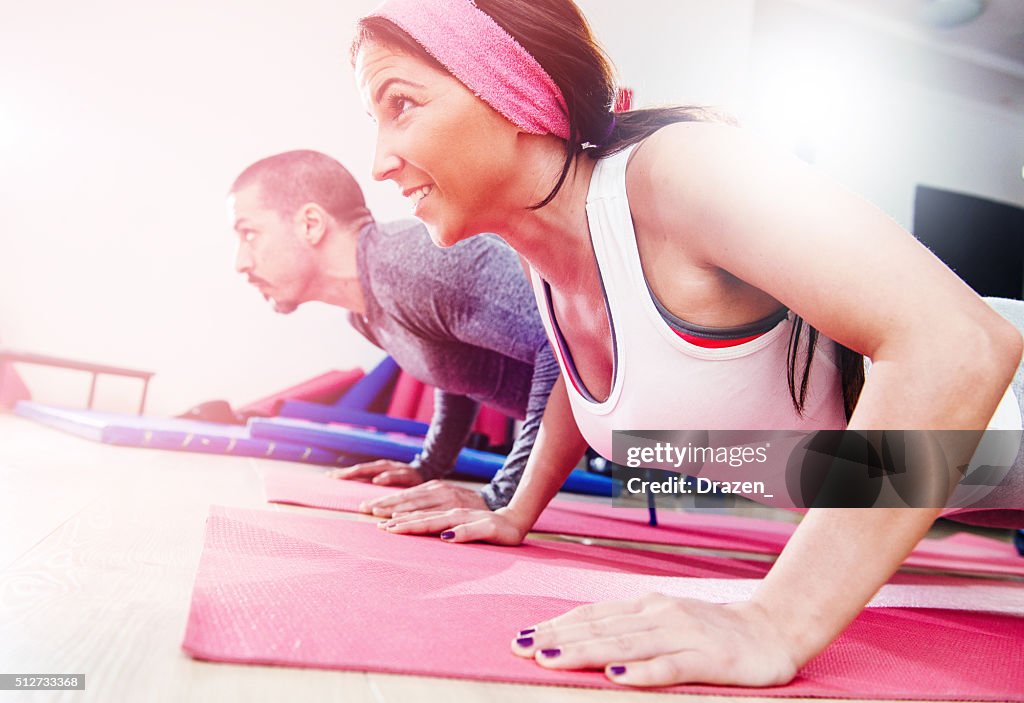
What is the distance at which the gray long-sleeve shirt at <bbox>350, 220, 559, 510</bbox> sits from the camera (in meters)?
1.56

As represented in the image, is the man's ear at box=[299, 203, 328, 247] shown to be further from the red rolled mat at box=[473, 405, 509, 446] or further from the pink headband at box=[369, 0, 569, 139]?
the red rolled mat at box=[473, 405, 509, 446]

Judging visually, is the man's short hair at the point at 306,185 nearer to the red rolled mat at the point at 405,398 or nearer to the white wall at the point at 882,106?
the red rolled mat at the point at 405,398

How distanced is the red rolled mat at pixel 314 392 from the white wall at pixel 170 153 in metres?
0.17

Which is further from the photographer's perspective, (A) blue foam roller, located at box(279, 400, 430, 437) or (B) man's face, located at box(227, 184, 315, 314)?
(A) blue foam roller, located at box(279, 400, 430, 437)

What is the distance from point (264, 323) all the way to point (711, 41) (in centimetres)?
247

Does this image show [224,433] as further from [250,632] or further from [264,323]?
[250,632]

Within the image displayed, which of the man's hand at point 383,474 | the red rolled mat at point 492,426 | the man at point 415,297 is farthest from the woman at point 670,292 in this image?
the red rolled mat at point 492,426

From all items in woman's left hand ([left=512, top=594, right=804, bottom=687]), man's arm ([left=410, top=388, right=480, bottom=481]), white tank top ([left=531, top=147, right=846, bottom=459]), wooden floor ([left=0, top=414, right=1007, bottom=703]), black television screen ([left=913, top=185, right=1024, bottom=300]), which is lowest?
man's arm ([left=410, top=388, right=480, bottom=481])

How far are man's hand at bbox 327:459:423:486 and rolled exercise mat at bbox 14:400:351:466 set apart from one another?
525mm

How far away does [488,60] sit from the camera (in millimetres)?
880

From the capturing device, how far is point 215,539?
0.84 m

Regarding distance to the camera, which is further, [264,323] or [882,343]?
[264,323]

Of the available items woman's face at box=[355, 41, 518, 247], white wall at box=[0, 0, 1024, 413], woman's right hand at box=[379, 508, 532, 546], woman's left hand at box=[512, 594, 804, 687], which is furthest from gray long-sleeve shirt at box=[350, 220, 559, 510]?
white wall at box=[0, 0, 1024, 413]

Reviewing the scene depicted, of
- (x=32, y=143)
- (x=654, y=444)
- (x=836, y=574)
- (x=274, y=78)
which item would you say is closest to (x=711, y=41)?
(x=274, y=78)
